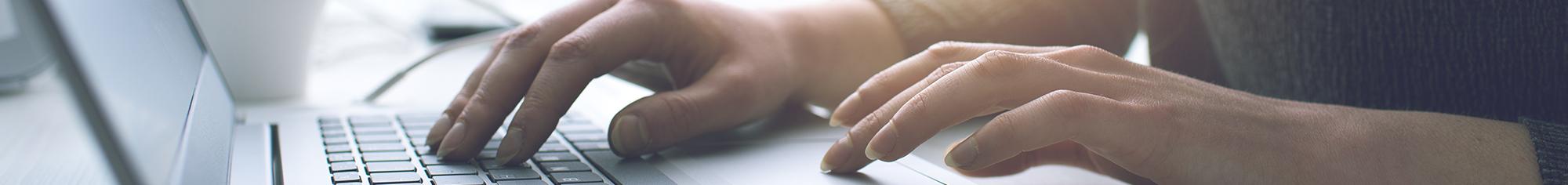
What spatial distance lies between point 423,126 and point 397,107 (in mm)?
106

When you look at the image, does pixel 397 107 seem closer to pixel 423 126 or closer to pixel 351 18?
pixel 423 126

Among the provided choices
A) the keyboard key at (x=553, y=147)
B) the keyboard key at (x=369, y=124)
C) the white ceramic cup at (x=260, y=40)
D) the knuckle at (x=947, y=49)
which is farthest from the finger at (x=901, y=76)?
the white ceramic cup at (x=260, y=40)

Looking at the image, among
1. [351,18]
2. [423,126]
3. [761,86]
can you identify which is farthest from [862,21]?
[351,18]

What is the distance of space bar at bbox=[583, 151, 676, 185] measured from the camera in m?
0.41

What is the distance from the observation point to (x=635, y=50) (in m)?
0.55

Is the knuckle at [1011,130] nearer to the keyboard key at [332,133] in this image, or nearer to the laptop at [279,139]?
the laptop at [279,139]

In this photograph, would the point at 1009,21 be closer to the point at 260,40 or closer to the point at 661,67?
the point at 661,67

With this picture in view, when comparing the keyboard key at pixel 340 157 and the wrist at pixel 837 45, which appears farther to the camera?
the wrist at pixel 837 45

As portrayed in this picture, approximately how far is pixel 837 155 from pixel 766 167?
40mm

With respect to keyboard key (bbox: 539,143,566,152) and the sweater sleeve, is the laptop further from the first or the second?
the sweater sleeve

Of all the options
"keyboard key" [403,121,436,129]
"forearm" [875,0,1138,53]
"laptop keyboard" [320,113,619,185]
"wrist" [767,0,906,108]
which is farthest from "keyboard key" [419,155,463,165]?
"forearm" [875,0,1138,53]

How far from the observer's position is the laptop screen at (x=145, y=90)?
0.74 feet

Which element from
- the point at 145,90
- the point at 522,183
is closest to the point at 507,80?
the point at 522,183

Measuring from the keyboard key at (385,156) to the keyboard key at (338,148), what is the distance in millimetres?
16
